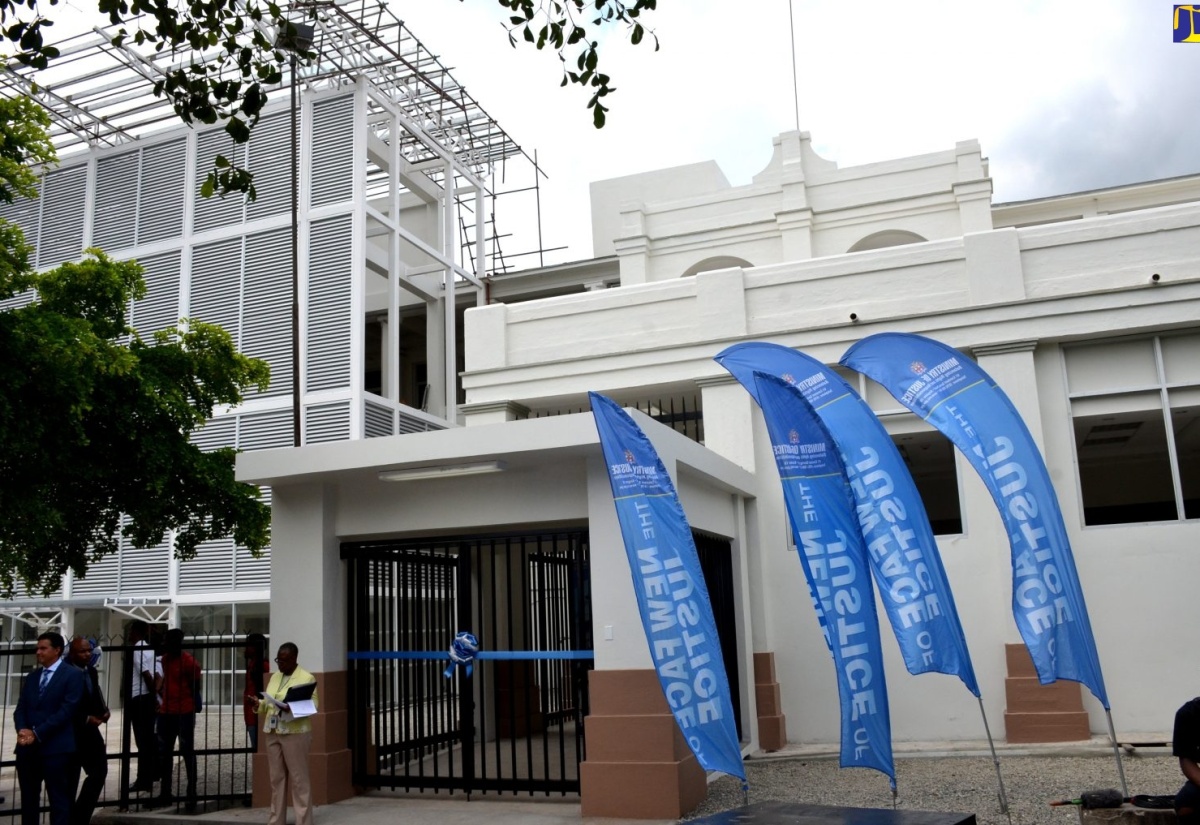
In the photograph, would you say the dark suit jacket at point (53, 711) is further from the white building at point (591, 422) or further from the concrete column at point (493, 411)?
the concrete column at point (493, 411)

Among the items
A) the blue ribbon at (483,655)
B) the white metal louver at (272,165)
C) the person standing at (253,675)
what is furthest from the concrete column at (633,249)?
the person standing at (253,675)

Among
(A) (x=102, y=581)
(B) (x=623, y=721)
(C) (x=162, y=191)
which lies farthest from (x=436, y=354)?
(B) (x=623, y=721)

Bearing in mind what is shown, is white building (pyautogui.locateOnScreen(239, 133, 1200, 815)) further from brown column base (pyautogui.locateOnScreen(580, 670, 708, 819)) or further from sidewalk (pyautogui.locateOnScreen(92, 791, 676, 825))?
sidewalk (pyautogui.locateOnScreen(92, 791, 676, 825))

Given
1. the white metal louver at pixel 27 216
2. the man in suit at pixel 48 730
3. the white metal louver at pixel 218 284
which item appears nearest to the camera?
the man in suit at pixel 48 730

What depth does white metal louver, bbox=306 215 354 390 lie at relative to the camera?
22000 millimetres

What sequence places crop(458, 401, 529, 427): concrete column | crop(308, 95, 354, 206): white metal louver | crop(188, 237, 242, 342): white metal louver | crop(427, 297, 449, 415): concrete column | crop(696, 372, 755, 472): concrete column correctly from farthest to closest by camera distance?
crop(427, 297, 449, 415): concrete column → crop(188, 237, 242, 342): white metal louver → crop(308, 95, 354, 206): white metal louver → crop(458, 401, 529, 427): concrete column → crop(696, 372, 755, 472): concrete column

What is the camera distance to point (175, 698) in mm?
11156

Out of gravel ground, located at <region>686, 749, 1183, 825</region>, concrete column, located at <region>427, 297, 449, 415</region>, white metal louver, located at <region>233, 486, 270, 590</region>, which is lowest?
gravel ground, located at <region>686, 749, 1183, 825</region>

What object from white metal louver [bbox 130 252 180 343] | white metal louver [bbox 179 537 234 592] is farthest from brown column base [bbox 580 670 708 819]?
white metal louver [bbox 130 252 180 343]

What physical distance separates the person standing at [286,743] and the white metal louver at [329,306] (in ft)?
42.3

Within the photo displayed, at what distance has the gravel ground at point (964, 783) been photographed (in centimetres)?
972

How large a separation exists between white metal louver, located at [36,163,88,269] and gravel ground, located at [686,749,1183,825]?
20.3 m

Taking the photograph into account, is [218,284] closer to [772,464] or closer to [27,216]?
[27,216]

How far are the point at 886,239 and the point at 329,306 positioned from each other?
11091mm
